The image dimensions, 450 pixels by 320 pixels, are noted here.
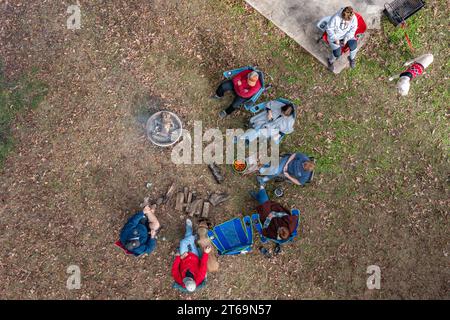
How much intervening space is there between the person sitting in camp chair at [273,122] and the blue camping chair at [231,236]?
1.97 meters

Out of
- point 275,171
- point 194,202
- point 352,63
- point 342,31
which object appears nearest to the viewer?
point 342,31

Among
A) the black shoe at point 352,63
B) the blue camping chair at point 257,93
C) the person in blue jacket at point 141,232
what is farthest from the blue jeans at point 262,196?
the black shoe at point 352,63

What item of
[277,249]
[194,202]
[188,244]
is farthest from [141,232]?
[277,249]

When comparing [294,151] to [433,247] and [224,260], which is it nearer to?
[224,260]

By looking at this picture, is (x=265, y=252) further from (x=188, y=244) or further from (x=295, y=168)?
(x=295, y=168)

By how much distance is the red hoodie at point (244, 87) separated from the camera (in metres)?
7.48

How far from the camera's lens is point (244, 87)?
295 inches

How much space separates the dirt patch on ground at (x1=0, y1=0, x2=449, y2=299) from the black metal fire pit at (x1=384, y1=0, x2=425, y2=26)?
548mm

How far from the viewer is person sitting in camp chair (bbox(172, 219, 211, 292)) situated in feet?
23.6

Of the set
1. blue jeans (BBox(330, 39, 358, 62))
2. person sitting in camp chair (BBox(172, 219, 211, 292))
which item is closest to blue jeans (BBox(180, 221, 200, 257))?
person sitting in camp chair (BBox(172, 219, 211, 292))

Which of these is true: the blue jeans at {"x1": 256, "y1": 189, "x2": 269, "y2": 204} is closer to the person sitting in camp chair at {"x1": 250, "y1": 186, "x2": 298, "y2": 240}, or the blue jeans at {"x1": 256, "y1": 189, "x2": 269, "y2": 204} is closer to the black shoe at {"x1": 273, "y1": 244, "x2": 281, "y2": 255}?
the person sitting in camp chair at {"x1": 250, "y1": 186, "x2": 298, "y2": 240}

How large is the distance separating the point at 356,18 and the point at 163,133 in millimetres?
4805

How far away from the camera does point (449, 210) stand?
8617 millimetres

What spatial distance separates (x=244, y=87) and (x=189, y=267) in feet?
12.6
